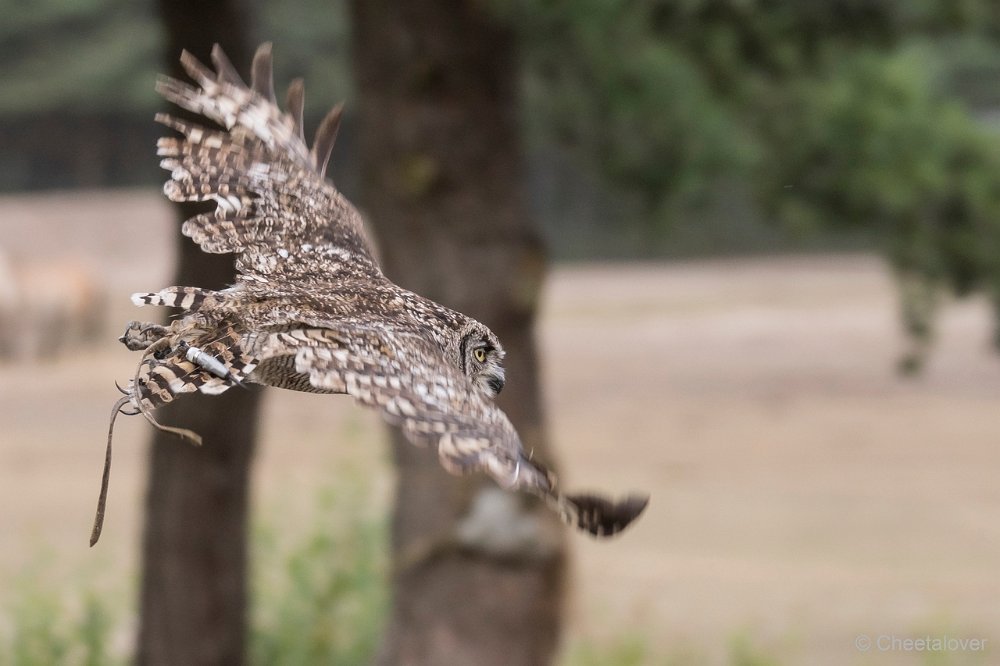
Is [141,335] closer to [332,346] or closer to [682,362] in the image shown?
[332,346]

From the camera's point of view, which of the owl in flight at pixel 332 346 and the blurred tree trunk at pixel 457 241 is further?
the blurred tree trunk at pixel 457 241

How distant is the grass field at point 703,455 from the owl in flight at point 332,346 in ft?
7.23

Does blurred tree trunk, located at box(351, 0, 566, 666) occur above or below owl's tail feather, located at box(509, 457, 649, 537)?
above

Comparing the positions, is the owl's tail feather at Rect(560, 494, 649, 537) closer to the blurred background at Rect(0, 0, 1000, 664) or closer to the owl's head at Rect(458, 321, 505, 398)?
the owl's head at Rect(458, 321, 505, 398)

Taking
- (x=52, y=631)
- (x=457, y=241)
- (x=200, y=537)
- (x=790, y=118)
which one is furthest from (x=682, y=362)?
(x=200, y=537)

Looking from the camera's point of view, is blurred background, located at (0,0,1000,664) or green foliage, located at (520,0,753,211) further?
blurred background, located at (0,0,1000,664)

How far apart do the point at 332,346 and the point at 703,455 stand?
14.6 meters

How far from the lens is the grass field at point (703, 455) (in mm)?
8164

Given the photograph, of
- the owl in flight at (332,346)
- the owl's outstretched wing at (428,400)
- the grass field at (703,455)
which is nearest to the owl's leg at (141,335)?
the owl in flight at (332,346)

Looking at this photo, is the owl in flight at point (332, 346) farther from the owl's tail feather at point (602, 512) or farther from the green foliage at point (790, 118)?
the green foliage at point (790, 118)

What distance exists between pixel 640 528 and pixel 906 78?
6.33m

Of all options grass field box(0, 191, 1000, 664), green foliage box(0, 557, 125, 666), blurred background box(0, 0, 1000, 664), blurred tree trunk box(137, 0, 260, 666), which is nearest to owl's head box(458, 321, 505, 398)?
grass field box(0, 191, 1000, 664)

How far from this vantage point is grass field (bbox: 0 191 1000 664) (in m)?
8.16

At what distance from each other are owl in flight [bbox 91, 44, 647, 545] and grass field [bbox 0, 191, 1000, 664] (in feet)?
7.23
